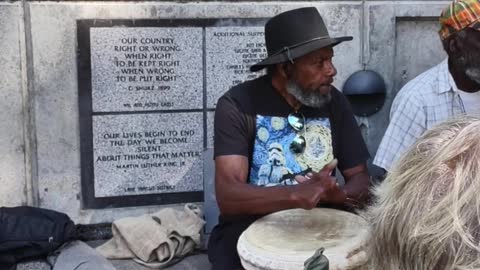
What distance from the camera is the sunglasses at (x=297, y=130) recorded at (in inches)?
126

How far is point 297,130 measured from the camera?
322 cm

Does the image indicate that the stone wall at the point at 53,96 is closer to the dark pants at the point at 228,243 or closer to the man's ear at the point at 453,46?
the dark pants at the point at 228,243

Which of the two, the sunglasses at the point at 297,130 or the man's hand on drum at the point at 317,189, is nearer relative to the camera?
the man's hand on drum at the point at 317,189

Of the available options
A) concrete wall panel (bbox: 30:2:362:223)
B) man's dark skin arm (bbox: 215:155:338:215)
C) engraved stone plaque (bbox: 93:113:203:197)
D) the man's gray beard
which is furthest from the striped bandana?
engraved stone plaque (bbox: 93:113:203:197)

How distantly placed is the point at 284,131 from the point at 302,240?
0.68 meters

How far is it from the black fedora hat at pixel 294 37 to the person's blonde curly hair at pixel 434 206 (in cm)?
186

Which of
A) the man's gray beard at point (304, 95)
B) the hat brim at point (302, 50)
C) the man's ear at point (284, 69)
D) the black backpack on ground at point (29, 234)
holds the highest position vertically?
the hat brim at point (302, 50)

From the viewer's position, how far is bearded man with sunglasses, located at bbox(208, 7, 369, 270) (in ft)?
10.1

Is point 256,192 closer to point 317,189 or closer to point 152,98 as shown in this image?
point 317,189

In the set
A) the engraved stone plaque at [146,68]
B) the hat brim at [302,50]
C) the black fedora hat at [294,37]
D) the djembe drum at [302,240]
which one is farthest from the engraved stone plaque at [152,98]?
the djembe drum at [302,240]

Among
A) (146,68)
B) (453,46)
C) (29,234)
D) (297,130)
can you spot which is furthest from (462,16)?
(29,234)

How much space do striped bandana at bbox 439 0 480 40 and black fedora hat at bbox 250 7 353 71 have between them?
53cm

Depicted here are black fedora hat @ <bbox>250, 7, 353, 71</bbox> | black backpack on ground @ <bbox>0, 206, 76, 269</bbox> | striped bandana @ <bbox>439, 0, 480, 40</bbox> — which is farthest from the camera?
black backpack on ground @ <bbox>0, 206, 76, 269</bbox>

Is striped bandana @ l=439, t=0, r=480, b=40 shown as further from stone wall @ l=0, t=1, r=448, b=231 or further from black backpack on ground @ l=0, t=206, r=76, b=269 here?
black backpack on ground @ l=0, t=206, r=76, b=269
